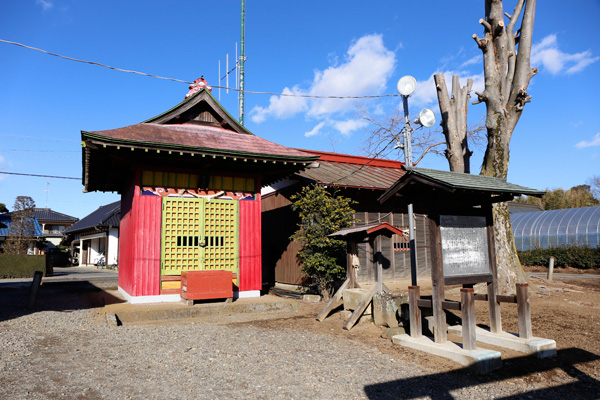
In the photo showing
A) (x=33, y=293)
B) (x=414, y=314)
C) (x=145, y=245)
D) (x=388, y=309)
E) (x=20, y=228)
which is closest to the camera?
(x=414, y=314)

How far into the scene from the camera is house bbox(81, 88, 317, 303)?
9805mm

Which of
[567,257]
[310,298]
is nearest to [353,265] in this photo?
[310,298]

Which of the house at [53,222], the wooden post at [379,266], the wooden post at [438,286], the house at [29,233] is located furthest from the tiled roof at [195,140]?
the house at [53,222]

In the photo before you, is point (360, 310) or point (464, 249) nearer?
point (464, 249)

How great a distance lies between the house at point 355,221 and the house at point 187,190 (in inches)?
90.0

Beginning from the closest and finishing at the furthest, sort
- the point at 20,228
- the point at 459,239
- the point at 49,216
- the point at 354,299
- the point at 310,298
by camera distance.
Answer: the point at 459,239, the point at 354,299, the point at 310,298, the point at 20,228, the point at 49,216

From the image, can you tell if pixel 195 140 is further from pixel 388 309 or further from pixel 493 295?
pixel 493 295

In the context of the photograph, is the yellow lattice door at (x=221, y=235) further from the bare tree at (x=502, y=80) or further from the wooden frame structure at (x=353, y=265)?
the bare tree at (x=502, y=80)

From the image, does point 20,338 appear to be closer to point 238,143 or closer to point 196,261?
point 196,261

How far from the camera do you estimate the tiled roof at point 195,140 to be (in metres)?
9.30

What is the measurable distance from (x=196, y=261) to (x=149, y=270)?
1172 millimetres

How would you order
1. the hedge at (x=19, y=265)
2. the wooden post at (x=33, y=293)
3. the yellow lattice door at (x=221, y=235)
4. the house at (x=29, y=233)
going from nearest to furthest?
1. the wooden post at (x=33, y=293)
2. the yellow lattice door at (x=221, y=235)
3. the hedge at (x=19, y=265)
4. the house at (x=29, y=233)

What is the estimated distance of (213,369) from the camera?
205 inches

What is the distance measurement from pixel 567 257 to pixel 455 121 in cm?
1693
